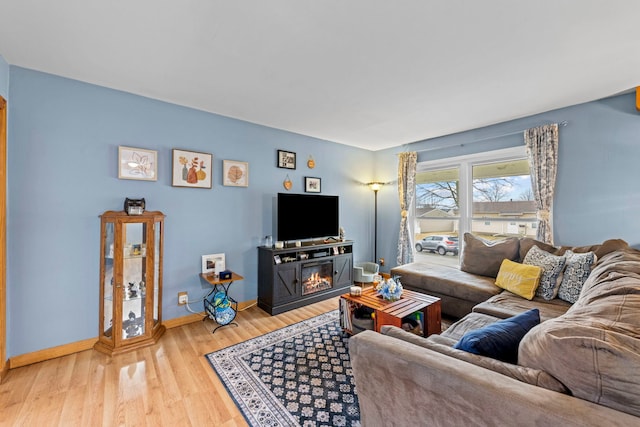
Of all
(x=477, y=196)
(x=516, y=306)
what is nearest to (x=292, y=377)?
(x=516, y=306)

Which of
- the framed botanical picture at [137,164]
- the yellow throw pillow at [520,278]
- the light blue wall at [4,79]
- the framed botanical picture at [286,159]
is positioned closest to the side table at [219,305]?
the framed botanical picture at [137,164]

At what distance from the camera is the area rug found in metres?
1.66

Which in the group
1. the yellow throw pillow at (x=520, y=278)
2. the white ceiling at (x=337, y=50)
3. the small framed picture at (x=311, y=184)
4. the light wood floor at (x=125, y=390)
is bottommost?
the light wood floor at (x=125, y=390)

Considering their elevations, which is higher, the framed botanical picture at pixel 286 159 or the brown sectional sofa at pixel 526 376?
the framed botanical picture at pixel 286 159

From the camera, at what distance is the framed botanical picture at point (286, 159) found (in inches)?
146

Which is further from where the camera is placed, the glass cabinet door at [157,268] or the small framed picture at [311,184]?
the small framed picture at [311,184]

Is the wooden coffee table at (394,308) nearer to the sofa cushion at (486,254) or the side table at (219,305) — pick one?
the sofa cushion at (486,254)

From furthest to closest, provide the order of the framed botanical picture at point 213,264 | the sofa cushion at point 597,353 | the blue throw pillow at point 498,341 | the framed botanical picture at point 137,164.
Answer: the framed botanical picture at point 213,264 < the framed botanical picture at point 137,164 < the blue throw pillow at point 498,341 < the sofa cushion at point 597,353

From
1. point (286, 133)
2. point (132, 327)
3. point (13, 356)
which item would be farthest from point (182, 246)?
point (286, 133)

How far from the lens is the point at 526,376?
2.92 feet

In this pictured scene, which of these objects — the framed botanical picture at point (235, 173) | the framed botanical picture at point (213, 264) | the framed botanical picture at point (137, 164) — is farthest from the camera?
the framed botanical picture at point (235, 173)

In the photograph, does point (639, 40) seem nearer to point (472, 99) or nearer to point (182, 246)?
point (472, 99)

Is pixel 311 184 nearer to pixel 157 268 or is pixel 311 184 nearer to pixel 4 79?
pixel 157 268

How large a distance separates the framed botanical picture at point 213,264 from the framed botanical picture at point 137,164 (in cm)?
103
